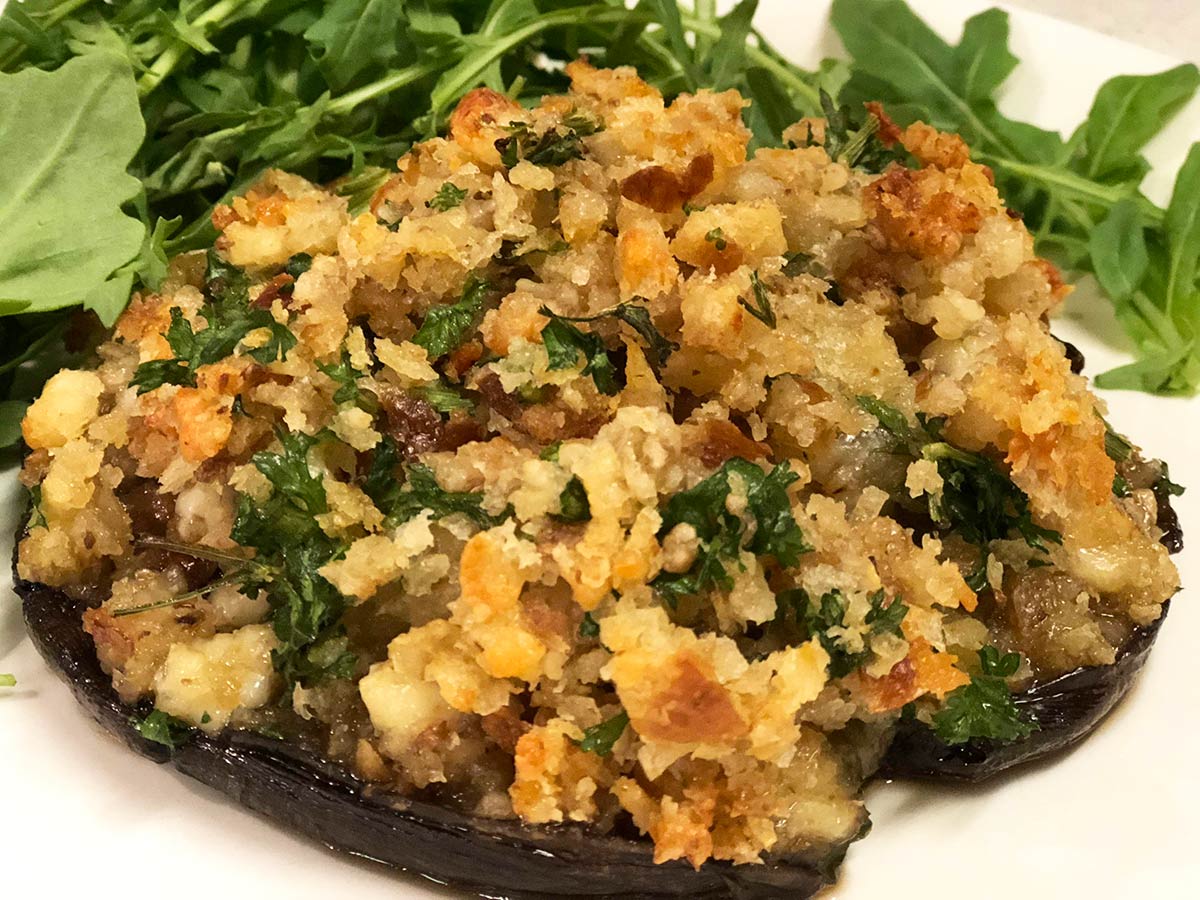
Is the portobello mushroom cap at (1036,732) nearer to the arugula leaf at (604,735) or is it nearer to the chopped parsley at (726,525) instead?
the chopped parsley at (726,525)

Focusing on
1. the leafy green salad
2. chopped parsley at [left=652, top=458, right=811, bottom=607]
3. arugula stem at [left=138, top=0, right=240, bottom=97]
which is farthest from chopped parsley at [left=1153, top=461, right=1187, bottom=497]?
arugula stem at [left=138, top=0, right=240, bottom=97]

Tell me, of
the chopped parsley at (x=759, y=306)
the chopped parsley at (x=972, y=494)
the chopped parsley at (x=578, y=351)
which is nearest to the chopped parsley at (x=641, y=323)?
the chopped parsley at (x=578, y=351)

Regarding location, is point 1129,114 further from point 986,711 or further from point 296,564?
point 296,564

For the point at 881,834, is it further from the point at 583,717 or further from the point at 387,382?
the point at 387,382

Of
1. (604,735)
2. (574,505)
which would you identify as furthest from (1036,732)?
(574,505)

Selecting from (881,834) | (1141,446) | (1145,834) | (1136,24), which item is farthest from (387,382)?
(1136,24)

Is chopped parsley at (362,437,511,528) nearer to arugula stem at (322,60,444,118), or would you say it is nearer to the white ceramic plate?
the white ceramic plate
